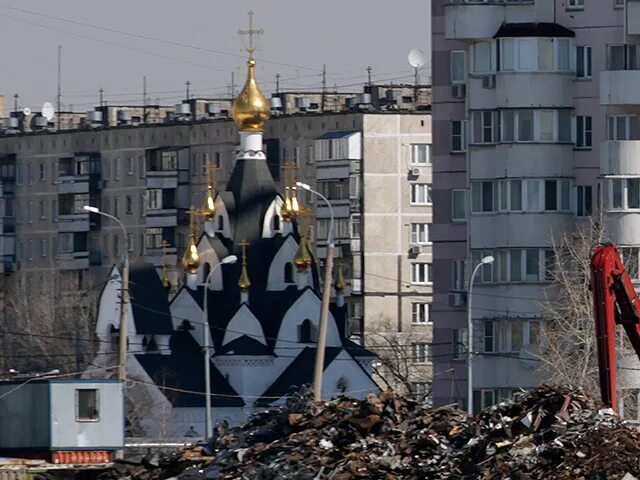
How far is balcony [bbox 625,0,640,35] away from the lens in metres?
68.9

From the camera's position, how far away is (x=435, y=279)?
251 feet

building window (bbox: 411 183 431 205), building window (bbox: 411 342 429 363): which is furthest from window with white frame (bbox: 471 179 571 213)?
building window (bbox: 411 183 431 205)

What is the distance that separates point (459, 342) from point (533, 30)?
863 centimetres

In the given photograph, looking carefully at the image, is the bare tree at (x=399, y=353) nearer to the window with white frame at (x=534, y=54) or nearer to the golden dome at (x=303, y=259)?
the golden dome at (x=303, y=259)

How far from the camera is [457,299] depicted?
74.6m

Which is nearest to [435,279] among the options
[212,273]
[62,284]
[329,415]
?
[212,273]

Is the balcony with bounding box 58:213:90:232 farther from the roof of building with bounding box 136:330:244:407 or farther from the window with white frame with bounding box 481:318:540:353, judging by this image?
the window with white frame with bounding box 481:318:540:353

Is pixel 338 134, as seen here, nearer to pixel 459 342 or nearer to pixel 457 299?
pixel 459 342

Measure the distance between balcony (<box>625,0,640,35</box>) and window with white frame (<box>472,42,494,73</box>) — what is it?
383 centimetres

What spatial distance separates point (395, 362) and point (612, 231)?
1608 inches

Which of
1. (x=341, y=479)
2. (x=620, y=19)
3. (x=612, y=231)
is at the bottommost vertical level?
(x=341, y=479)

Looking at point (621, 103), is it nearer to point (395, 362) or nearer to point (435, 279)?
point (435, 279)

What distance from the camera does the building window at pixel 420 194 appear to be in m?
119

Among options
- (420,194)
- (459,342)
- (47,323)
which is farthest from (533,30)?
(420,194)
